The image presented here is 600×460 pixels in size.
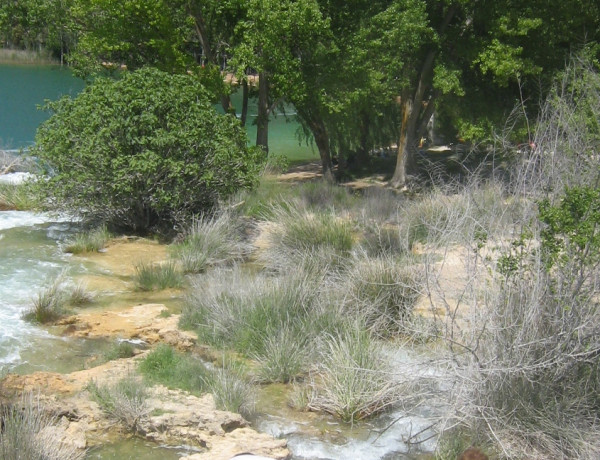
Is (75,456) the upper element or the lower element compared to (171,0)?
lower

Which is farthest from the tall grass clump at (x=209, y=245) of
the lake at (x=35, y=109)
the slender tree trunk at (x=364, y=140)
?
the lake at (x=35, y=109)

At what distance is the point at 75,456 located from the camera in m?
5.72

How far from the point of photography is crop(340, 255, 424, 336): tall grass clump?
8562 mm

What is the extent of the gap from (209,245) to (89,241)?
1.84 meters

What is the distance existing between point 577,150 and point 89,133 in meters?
7.75

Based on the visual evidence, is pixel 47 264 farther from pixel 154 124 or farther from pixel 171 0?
pixel 171 0

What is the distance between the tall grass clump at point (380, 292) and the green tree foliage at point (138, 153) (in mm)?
4208

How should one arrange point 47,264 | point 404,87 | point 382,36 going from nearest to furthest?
1. point 47,264
2. point 382,36
3. point 404,87

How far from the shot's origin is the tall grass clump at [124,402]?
6.31 m

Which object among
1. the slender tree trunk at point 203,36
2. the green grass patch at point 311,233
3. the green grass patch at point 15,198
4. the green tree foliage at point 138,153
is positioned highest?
the slender tree trunk at point 203,36

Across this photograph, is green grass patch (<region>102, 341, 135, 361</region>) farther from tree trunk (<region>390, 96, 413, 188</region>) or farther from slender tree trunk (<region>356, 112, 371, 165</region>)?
slender tree trunk (<region>356, 112, 371, 165</region>)

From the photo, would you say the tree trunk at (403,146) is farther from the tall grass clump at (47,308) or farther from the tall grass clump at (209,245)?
the tall grass clump at (47,308)

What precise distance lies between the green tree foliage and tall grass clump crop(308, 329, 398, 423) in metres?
5.91

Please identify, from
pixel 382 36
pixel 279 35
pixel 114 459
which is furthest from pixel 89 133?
pixel 114 459
